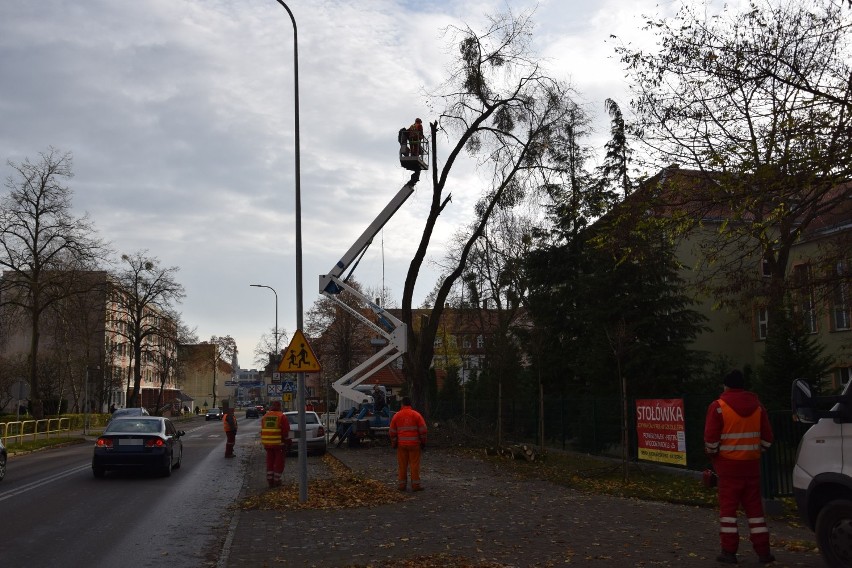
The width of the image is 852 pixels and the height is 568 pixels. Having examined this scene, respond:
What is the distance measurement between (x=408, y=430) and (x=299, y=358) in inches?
91.1

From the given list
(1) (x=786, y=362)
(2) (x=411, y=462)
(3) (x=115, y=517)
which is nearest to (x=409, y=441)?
(2) (x=411, y=462)

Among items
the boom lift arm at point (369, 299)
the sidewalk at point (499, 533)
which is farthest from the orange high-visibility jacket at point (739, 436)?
the boom lift arm at point (369, 299)

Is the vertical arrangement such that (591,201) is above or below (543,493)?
above

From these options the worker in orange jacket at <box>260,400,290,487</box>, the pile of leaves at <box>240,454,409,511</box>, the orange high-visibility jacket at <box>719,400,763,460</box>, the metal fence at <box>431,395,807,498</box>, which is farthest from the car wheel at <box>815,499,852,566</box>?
the worker in orange jacket at <box>260,400,290,487</box>

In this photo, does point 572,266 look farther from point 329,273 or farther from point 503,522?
point 503,522

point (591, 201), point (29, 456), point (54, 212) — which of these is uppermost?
point (54, 212)

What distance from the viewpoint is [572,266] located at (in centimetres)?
3406

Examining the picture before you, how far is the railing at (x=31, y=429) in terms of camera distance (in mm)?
34969

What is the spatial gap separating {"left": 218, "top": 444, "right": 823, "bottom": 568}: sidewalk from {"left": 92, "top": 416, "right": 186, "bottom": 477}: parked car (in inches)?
249

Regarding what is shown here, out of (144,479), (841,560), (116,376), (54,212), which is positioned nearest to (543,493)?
(841,560)

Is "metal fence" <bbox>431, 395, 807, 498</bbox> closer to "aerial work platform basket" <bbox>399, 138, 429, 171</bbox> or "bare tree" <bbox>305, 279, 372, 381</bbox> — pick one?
"aerial work platform basket" <bbox>399, 138, 429, 171</bbox>

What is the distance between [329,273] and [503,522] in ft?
53.5

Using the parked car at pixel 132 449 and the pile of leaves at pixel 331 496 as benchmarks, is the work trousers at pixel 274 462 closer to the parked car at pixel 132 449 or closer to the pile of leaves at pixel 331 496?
the pile of leaves at pixel 331 496

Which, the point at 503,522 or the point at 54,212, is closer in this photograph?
the point at 503,522
